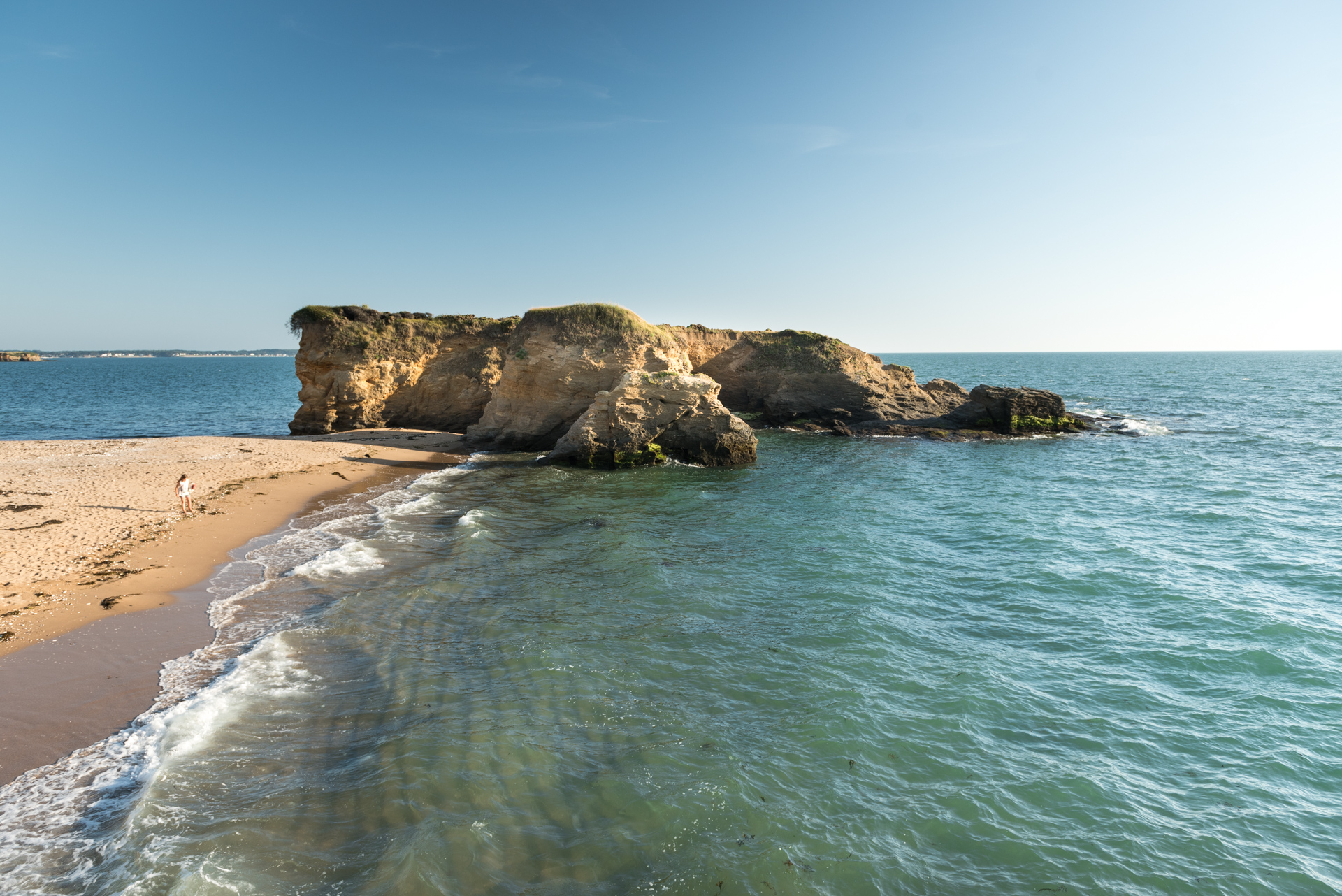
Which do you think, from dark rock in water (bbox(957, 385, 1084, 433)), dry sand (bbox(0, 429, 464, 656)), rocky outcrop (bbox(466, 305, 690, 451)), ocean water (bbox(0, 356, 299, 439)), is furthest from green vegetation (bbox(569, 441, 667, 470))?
ocean water (bbox(0, 356, 299, 439))

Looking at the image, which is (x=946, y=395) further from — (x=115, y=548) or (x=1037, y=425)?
(x=115, y=548)

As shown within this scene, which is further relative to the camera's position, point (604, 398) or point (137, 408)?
point (137, 408)

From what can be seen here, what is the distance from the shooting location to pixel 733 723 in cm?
764

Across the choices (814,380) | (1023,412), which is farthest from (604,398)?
(1023,412)

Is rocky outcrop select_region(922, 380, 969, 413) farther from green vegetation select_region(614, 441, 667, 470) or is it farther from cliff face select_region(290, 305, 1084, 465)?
green vegetation select_region(614, 441, 667, 470)

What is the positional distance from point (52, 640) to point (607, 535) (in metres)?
10.3

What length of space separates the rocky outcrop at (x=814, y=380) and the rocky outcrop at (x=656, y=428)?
12963mm

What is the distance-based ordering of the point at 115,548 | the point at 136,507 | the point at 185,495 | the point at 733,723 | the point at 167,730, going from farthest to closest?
the point at 136,507
the point at 185,495
the point at 115,548
the point at 733,723
the point at 167,730

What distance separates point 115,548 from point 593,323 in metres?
18.7

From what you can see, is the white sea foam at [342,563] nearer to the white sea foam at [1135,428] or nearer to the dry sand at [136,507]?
the dry sand at [136,507]

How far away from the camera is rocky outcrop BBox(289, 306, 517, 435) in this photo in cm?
3142

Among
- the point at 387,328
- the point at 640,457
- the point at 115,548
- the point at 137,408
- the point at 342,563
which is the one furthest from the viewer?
the point at 137,408

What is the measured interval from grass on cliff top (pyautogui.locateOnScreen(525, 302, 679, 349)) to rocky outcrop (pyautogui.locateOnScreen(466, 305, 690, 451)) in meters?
0.03

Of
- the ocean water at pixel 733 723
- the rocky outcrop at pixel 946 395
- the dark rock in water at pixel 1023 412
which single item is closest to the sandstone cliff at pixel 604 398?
the ocean water at pixel 733 723
